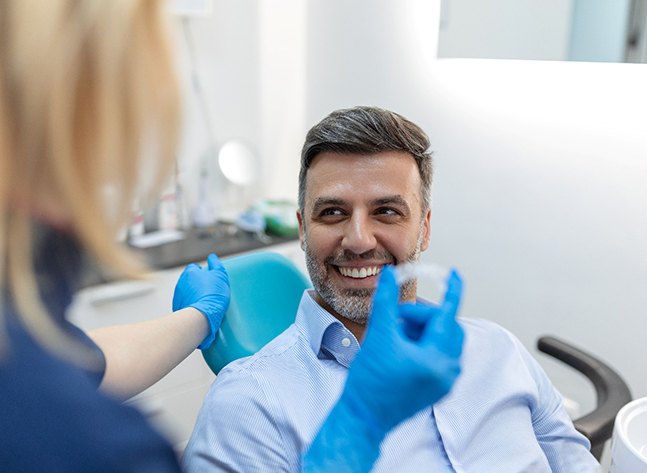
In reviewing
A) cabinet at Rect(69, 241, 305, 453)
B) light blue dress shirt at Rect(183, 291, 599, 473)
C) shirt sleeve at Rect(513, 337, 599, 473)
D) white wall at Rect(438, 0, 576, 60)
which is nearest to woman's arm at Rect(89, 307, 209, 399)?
light blue dress shirt at Rect(183, 291, 599, 473)

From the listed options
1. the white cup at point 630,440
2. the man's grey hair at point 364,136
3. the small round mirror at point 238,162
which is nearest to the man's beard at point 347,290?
the man's grey hair at point 364,136

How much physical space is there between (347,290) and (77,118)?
0.90 m

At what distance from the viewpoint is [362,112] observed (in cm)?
141

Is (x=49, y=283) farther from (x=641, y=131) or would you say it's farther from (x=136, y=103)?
(x=641, y=131)

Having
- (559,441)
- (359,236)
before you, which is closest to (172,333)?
(359,236)

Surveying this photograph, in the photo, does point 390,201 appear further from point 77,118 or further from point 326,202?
point 77,118

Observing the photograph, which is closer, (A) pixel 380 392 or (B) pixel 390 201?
(A) pixel 380 392

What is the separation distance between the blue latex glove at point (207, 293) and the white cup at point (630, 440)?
34.2 inches

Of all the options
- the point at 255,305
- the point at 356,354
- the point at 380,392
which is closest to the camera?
the point at 380,392

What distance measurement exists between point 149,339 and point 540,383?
88cm

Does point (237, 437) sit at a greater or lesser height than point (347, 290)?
lesser

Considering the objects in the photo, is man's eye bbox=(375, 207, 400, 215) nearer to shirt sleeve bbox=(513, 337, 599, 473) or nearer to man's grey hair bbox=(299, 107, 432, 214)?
man's grey hair bbox=(299, 107, 432, 214)

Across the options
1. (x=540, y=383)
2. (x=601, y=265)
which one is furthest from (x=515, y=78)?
(x=540, y=383)

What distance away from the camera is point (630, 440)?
1.16m
